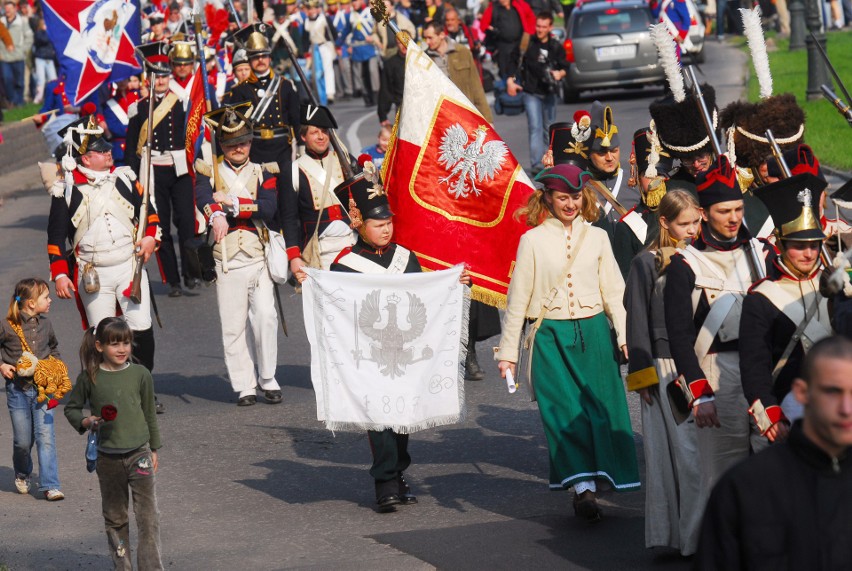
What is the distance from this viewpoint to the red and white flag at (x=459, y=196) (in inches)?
391

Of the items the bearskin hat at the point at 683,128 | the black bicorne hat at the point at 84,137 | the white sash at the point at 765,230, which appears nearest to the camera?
the white sash at the point at 765,230

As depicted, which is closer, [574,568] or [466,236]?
[574,568]

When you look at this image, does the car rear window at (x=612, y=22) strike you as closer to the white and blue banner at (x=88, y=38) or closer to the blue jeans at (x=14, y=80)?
the blue jeans at (x=14, y=80)

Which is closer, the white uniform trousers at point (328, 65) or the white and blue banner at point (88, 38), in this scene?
the white and blue banner at point (88, 38)

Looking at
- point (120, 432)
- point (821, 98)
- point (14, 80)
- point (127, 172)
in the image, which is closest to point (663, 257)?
point (120, 432)

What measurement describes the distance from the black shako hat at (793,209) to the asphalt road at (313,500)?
5.94 feet

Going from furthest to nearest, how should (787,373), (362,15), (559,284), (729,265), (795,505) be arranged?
(362,15)
(559,284)
(729,265)
(787,373)
(795,505)

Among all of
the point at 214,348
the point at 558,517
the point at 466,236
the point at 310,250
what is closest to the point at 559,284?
the point at 558,517

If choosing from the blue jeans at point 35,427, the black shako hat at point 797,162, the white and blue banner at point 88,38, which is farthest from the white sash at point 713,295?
the white and blue banner at point 88,38

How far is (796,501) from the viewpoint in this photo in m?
4.13

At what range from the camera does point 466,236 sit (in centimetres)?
998

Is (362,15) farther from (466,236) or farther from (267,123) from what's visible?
(466,236)

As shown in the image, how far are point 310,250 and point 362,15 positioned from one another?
69.4 feet

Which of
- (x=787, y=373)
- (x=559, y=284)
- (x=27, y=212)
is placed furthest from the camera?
(x=27, y=212)
